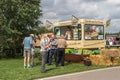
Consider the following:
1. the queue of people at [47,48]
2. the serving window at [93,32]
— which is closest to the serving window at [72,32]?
the serving window at [93,32]

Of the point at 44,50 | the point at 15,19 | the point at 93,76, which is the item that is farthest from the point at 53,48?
the point at 15,19

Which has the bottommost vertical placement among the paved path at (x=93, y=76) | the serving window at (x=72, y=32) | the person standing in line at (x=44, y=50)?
the paved path at (x=93, y=76)

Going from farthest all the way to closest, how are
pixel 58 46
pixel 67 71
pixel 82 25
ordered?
1. pixel 82 25
2. pixel 58 46
3. pixel 67 71

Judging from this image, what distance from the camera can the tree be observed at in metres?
23.6

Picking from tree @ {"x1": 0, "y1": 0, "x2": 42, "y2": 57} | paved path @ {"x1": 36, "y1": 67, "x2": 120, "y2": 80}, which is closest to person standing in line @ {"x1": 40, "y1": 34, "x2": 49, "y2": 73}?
paved path @ {"x1": 36, "y1": 67, "x2": 120, "y2": 80}

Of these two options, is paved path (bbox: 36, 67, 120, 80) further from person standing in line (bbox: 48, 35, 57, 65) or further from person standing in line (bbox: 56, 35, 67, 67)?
person standing in line (bbox: 48, 35, 57, 65)

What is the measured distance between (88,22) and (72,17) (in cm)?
123

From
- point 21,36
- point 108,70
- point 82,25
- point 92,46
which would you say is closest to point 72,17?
point 82,25

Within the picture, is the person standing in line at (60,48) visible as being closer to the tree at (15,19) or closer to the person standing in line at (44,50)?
the person standing in line at (44,50)

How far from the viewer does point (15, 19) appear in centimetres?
2392

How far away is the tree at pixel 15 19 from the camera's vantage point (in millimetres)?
23562

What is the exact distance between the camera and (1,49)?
24.0 metres

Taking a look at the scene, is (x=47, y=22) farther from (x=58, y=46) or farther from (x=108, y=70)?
(x=108, y=70)

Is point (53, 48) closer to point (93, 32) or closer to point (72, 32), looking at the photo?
point (72, 32)
